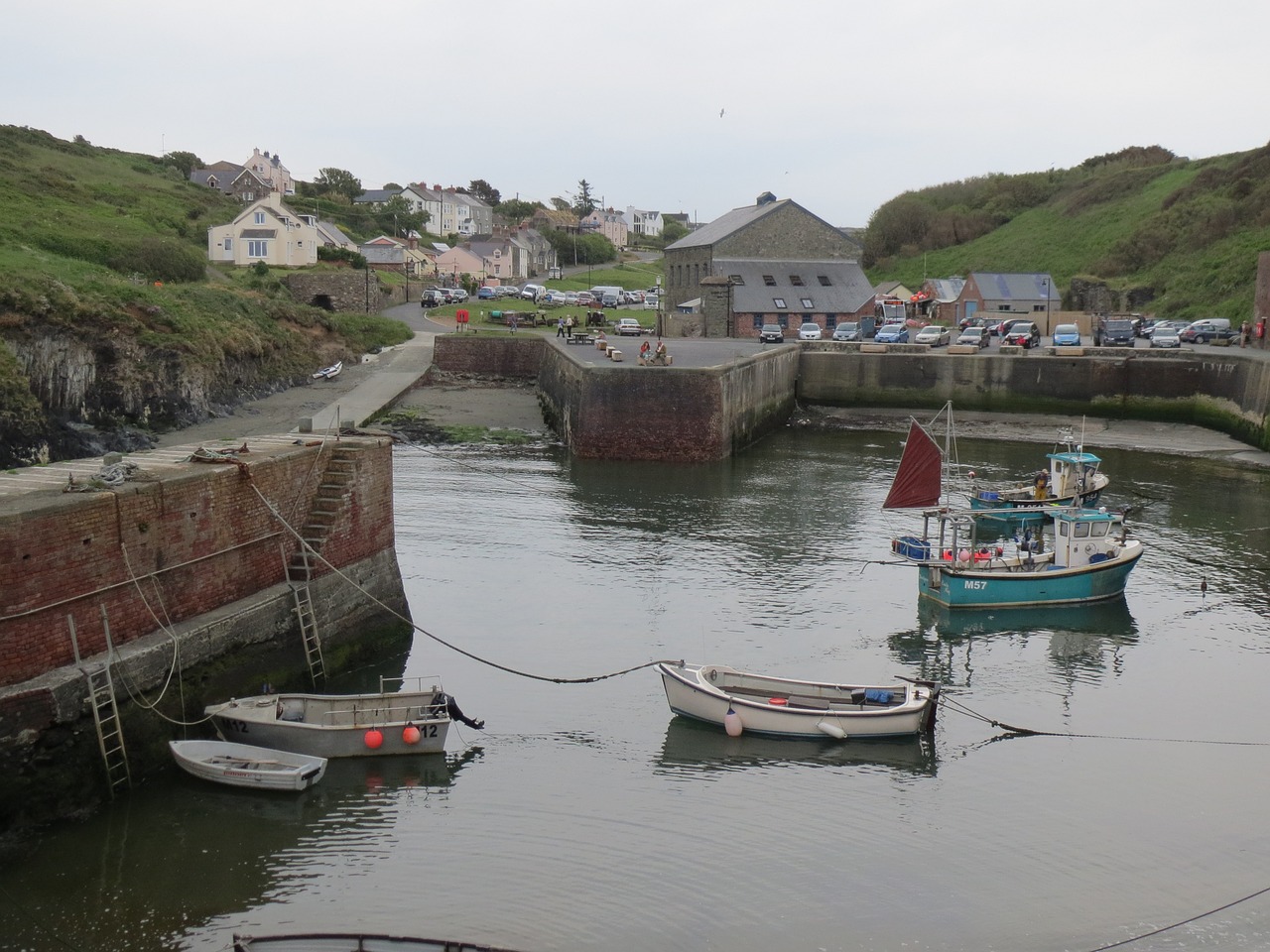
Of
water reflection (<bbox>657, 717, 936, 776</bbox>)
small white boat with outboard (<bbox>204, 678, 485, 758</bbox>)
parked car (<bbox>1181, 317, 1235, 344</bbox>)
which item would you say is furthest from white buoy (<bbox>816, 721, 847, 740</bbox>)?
parked car (<bbox>1181, 317, 1235, 344</bbox>)

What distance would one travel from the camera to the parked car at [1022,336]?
62031 millimetres

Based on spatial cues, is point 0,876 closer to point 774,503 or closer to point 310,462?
point 310,462

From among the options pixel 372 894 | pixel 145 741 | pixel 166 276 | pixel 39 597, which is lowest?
pixel 372 894

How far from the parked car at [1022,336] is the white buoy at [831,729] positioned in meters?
45.4

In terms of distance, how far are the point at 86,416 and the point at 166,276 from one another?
2123 centimetres

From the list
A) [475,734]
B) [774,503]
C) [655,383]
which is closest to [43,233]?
[655,383]

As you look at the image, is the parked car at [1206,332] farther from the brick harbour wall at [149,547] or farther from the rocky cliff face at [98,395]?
the brick harbour wall at [149,547]

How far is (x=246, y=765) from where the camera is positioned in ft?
55.3

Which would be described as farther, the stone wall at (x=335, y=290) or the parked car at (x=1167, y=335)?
the stone wall at (x=335, y=290)

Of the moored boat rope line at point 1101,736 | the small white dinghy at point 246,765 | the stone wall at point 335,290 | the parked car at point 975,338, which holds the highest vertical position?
the stone wall at point 335,290

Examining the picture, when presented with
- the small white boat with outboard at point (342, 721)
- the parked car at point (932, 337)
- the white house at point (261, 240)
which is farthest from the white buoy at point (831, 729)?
the white house at point (261, 240)

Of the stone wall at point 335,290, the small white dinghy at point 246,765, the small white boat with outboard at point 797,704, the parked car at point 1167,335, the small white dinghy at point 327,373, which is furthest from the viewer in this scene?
the stone wall at point 335,290

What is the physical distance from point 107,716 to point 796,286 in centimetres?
6354

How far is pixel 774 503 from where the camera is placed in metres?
37.4
